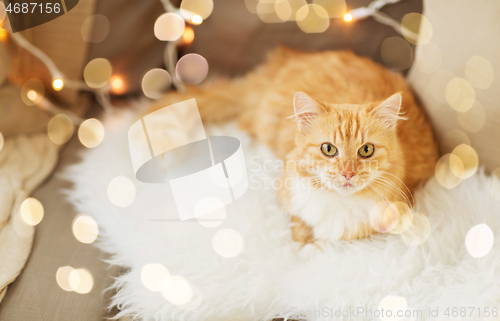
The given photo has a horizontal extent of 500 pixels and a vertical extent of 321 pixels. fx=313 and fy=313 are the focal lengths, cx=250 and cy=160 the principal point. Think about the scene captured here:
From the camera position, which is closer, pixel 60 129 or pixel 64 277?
pixel 64 277

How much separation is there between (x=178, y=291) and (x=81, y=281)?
0.90 feet

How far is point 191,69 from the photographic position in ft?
4.37

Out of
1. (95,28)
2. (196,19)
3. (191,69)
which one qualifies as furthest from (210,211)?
(95,28)

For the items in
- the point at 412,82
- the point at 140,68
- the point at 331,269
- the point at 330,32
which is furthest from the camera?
the point at 140,68

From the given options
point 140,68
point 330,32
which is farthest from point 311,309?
point 140,68

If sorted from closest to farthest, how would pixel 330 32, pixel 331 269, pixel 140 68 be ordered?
1. pixel 331 269
2. pixel 330 32
3. pixel 140 68

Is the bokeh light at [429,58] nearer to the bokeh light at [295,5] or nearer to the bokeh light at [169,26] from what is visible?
the bokeh light at [295,5]

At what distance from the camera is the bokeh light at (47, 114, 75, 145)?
122 centimetres

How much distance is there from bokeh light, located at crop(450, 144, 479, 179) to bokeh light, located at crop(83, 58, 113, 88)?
132 centimetres

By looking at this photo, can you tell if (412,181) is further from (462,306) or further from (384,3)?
(384,3)

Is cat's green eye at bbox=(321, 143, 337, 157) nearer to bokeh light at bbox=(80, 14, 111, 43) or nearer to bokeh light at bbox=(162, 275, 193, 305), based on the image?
bokeh light at bbox=(162, 275, 193, 305)

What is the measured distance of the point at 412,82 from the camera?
3.46ft

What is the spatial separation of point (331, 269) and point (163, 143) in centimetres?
65

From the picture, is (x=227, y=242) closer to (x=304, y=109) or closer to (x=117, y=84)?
(x=304, y=109)
